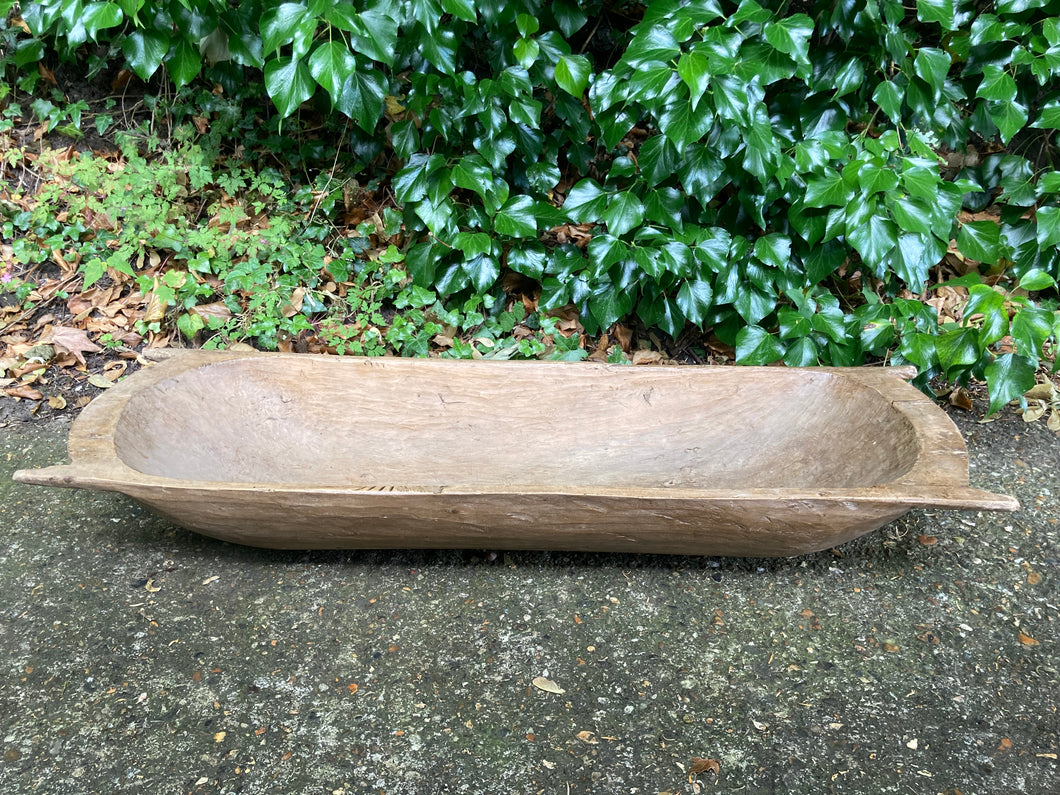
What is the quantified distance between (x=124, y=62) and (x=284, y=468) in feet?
6.14

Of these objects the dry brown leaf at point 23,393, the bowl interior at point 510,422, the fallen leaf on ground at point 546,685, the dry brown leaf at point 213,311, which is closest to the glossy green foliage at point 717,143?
the bowl interior at point 510,422

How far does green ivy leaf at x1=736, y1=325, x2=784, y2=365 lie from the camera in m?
2.42

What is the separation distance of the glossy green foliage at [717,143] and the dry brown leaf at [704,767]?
133 centimetres

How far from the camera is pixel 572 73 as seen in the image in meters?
2.19

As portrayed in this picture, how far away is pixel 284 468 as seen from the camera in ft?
6.86

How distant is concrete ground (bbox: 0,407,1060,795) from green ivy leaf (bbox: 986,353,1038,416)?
A: 329 mm

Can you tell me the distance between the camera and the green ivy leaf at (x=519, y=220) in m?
2.44

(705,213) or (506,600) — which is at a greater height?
(705,213)

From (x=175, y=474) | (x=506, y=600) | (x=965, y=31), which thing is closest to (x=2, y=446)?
(x=175, y=474)

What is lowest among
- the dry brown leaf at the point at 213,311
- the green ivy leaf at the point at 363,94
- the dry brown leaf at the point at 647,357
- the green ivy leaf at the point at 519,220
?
the dry brown leaf at the point at 647,357

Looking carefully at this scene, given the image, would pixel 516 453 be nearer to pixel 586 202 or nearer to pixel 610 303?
pixel 610 303

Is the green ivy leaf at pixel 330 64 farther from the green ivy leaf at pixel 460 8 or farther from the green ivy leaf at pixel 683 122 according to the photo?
the green ivy leaf at pixel 683 122

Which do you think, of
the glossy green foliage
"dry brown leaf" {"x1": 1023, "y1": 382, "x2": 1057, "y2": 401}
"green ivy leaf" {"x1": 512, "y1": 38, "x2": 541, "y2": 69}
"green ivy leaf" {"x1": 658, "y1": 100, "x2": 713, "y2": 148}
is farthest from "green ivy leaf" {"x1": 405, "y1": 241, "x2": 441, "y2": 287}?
"dry brown leaf" {"x1": 1023, "y1": 382, "x2": 1057, "y2": 401}

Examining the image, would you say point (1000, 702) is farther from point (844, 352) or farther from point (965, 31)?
point (965, 31)
